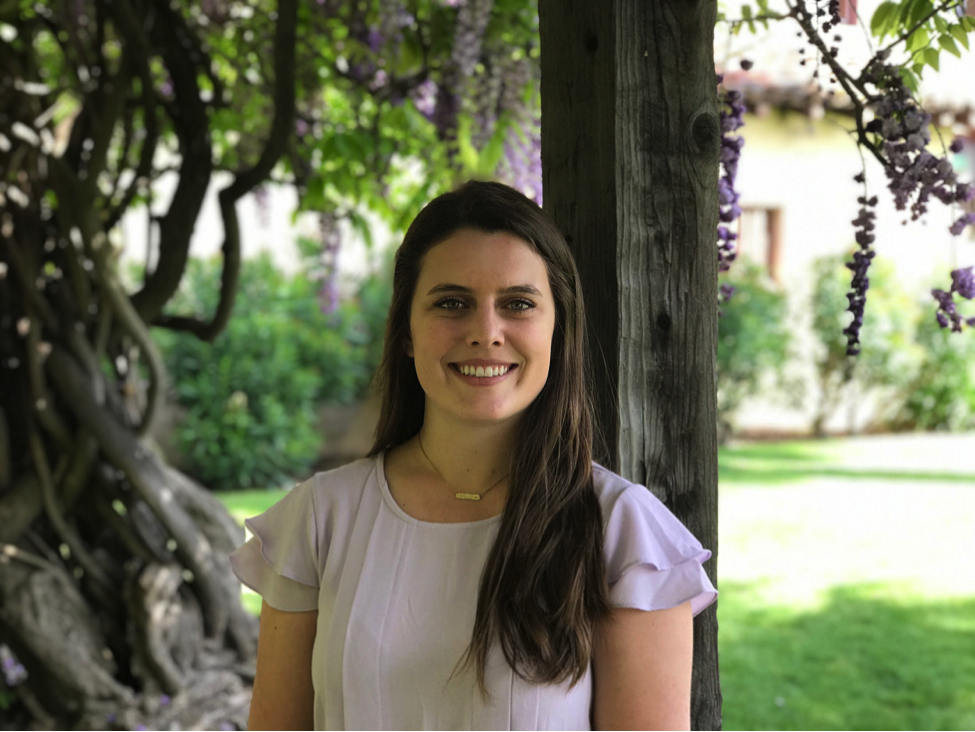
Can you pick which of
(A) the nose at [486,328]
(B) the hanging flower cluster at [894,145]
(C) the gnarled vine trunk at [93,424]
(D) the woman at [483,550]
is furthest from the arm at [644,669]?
(C) the gnarled vine trunk at [93,424]

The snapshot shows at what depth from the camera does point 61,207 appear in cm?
310

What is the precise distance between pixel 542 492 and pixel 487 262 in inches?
13.0

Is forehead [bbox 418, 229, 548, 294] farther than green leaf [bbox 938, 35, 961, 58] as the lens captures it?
No

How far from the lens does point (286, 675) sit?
1442 millimetres

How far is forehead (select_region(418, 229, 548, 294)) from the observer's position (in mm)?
1390

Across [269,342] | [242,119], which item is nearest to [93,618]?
[242,119]

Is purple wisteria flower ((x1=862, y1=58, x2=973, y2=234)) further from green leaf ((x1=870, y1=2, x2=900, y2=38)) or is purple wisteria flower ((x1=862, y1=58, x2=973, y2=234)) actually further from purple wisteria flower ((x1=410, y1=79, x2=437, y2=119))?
purple wisteria flower ((x1=410, y1=79, x2=437, y2=119))

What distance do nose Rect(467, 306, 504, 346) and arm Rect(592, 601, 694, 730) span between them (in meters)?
0.40

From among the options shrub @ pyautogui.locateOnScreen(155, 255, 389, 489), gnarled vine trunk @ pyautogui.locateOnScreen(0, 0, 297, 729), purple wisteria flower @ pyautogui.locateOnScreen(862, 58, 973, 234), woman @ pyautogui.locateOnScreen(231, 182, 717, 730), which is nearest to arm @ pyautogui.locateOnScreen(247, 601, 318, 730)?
woman @ pyautogui.locateOnScreen(231, 182, 717, 730)

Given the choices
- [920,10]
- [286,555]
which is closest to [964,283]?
[920,10]

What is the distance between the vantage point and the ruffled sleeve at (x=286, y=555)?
4.75 ft

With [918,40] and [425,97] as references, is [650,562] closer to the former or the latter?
[918,40]

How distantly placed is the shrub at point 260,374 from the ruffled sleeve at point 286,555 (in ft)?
18.2

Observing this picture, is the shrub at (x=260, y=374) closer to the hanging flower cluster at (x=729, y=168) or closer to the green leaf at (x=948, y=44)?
the hanging flower cluster at (x=729, y=168)
